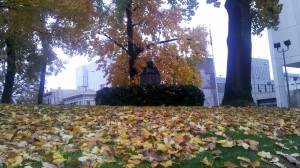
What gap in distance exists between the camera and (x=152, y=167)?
11.4 feet

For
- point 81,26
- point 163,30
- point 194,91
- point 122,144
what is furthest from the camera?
point 163,30

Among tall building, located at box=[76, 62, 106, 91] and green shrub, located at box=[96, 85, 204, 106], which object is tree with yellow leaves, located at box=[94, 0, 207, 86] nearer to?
green shrub, located at box=[96, 85, 204, 106]

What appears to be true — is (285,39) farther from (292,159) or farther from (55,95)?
(55,95)

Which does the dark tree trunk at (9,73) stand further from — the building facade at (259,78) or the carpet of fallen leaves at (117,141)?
the building facade at (259,78)

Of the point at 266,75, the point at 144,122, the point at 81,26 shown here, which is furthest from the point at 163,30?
the point at 266,75

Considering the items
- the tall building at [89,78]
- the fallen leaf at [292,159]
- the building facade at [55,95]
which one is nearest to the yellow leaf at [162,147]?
the fallen leaf at [292,159]

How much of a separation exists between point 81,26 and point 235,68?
24.3ft

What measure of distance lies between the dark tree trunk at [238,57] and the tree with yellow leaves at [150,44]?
10.1 meters

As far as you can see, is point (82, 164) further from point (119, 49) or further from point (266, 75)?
point (266, 75)

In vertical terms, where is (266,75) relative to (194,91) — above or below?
above

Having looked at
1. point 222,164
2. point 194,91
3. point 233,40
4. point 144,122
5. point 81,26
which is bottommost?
point 222,164

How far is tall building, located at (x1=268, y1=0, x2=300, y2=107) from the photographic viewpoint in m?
38.0

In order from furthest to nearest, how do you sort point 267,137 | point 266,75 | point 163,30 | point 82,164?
point 266,75
point 163,30
point 267,137
point 82,164

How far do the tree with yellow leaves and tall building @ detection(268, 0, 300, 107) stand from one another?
56.7 ft
